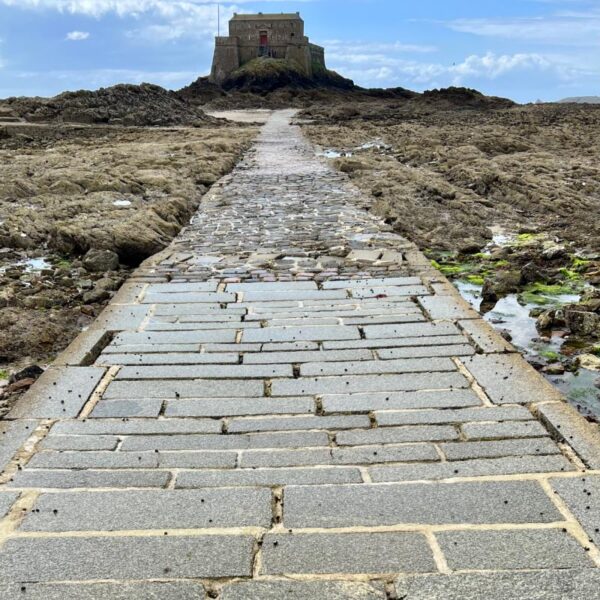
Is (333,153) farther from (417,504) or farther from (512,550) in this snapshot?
(512,550)

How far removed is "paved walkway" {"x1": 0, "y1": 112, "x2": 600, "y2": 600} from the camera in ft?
8.42

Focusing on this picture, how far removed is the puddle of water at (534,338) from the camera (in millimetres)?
4672

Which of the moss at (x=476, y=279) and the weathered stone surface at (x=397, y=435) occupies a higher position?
the weathered stone surface at (x=397, y=435)

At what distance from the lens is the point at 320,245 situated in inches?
336

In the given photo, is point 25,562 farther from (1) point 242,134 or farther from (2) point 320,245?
(1) point 242,134

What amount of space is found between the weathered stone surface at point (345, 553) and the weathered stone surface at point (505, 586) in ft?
0.30

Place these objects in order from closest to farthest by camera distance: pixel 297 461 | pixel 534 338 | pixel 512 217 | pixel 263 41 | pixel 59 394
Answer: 1. pixel 297 461
2. pixel 59 394
3. pixel 534 338
4. pixel 512 217
5. pixel 263 41

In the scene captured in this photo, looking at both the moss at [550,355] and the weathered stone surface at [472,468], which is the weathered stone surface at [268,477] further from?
the moss at [550,355]

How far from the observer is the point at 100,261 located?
7.73m

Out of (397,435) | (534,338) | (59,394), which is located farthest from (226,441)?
(534,338)

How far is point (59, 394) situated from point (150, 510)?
1567 millimetres

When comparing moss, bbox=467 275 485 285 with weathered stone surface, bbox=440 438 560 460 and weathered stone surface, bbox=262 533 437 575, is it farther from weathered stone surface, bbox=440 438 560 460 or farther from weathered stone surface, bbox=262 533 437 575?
weathered stone surface, bbox=262 533 437 575

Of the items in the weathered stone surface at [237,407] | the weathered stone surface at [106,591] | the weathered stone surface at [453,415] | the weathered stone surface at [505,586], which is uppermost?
the weathered stone surface at [505,586]

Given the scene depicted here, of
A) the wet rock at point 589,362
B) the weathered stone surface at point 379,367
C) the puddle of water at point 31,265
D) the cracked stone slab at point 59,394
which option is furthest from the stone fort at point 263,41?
the cracked stone slab at point 59,394
